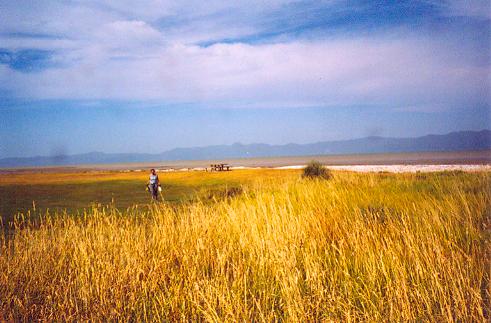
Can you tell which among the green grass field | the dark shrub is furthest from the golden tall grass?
the dark shrub

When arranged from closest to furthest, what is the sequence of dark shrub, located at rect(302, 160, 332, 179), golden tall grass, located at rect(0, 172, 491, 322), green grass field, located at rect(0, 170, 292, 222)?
1. golden tall grass, located at rect(0, 172, 491, 322)
2. green grass field, located at rect(0, 170, 292, 222)
3. dark shrub, located at rect(302, 160, 332, 179)

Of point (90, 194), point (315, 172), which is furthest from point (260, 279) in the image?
point (90, 194)

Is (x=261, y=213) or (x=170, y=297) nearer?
(x=170, y=297)

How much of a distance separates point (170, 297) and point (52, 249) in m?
2.67

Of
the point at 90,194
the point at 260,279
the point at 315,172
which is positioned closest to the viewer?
the point at 260,279

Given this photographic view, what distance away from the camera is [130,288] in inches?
165

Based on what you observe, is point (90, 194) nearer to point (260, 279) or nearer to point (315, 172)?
point (315, 172)

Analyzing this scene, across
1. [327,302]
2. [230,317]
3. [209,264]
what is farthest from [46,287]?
[327,302]

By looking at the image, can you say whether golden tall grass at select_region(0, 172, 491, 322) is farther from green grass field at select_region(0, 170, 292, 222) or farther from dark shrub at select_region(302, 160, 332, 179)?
dark shrub at select_region(302, 160, 332, 179)

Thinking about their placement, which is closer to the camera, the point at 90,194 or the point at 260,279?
the point at 260,279

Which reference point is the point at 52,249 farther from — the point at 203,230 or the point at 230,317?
the point at 230,317

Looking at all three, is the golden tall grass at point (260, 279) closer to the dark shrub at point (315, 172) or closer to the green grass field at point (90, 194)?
the green grass field at point (90, 194)

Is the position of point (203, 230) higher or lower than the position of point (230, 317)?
higher

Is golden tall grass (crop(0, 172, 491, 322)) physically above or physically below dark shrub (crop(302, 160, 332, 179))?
below
